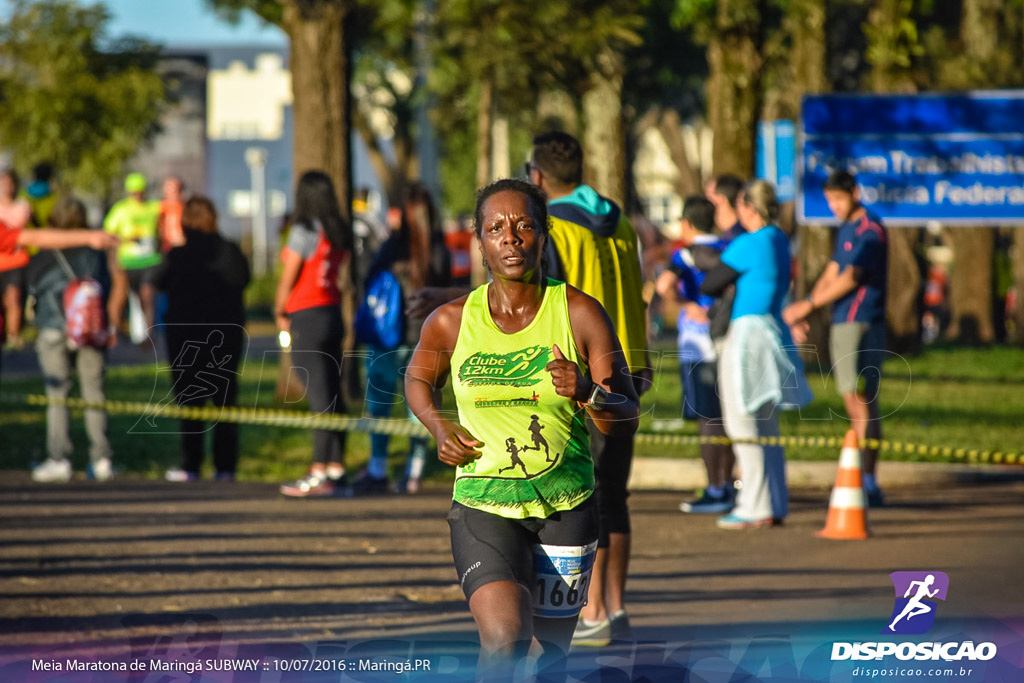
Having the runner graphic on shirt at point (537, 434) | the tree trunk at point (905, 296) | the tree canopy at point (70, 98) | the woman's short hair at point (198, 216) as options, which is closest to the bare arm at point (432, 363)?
the runner graphic on shirt at point (537, 434)

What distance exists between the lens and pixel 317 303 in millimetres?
10586

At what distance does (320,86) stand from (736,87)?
432cm

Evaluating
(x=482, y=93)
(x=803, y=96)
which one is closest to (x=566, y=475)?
(x=803, y=96)

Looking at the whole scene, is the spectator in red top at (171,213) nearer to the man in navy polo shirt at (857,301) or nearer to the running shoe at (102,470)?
the running shoe at (102,470)

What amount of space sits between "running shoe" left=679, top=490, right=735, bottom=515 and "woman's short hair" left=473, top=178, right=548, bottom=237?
5.72 meters

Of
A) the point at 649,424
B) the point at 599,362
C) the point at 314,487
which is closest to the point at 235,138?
the point at 649,424

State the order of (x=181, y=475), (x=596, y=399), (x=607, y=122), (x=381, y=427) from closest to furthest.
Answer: (x=596, y=399)
(x=381, y=427)
(x=181, y=475)
(x=607, y=122)

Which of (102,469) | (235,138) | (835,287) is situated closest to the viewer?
(835,287)

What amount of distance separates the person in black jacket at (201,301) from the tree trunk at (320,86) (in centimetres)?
310

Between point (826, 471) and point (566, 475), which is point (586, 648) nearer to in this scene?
point (566, 475)

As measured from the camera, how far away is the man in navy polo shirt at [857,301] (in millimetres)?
10266

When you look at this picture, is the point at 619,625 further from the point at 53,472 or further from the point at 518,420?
the point at 53,472

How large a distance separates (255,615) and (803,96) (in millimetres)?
10635

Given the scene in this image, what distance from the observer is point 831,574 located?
26.9 feet
